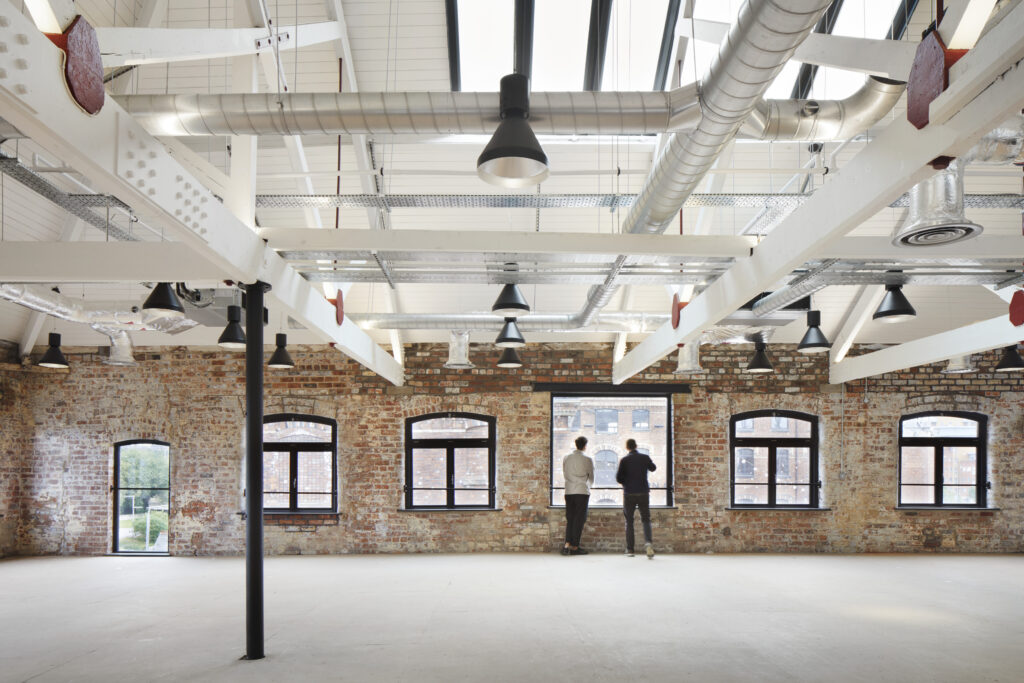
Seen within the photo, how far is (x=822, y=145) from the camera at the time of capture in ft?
21.3

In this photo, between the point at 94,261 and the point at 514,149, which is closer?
the point at 514,149

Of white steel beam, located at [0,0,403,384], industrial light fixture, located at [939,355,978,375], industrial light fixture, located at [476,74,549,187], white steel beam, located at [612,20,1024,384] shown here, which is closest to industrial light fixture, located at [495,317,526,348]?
white steel beam, located at [612,20,1024,384]

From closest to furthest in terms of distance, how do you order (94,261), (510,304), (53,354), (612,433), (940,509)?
1. (94,261)
2. (510,304)
3. (53,354)
4. (940,509)
5. (612,433)

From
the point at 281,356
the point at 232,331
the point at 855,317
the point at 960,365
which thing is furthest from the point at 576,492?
the point at 960,365

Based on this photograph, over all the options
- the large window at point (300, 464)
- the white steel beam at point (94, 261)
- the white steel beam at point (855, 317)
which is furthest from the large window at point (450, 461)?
the white steel beam at point (94, 261)

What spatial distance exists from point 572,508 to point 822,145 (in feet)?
19.1

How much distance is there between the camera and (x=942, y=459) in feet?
36.0

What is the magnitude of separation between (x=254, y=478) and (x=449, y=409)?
551cm

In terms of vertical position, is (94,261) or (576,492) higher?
(94,261)

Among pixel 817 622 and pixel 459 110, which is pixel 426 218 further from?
pixel 817 622

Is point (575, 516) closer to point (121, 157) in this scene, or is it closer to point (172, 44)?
point (172, 44)

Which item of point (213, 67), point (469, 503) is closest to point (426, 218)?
point (213, 67)

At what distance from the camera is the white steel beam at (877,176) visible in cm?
249

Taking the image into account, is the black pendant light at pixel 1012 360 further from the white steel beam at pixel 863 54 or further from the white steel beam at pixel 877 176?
the white steel beam at pixel 863 54
